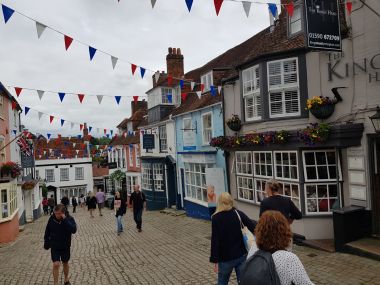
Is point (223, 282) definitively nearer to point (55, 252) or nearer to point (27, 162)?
point (55, 252)

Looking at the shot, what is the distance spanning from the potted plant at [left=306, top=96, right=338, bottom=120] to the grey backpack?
716 cm

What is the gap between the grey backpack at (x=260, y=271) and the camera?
9.40ft

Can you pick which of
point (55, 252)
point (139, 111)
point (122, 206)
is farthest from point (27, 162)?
point (55, 252)

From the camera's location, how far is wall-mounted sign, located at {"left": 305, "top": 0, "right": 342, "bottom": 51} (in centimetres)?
809

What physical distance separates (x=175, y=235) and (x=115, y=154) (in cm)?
2554

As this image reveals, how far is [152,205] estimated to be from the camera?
2383cm

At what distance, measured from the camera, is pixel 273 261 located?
295cm

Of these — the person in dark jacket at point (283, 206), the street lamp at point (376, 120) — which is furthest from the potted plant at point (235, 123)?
the person in dark jacket at point (283, 206)

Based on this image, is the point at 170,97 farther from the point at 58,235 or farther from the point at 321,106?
the point at 58,235

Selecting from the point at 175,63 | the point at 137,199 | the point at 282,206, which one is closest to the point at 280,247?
the point at 282,206

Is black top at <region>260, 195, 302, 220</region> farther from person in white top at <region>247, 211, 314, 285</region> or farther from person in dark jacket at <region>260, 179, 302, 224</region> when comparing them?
person in white top at <region>247, 211, 314, 285</region>

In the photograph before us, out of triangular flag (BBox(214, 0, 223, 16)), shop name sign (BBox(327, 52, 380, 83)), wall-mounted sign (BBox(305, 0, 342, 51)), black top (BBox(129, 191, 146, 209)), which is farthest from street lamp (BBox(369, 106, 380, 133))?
black top (BBox(129, 191, 146, 209))

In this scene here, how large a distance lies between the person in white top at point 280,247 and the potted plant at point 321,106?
6.90 metres

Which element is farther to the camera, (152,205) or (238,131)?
(152,205)
